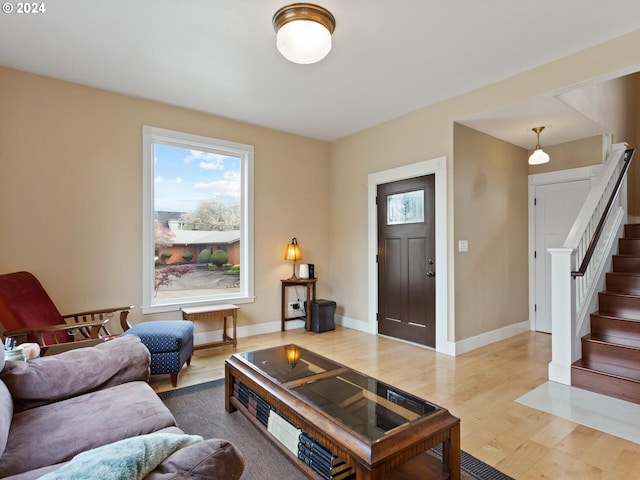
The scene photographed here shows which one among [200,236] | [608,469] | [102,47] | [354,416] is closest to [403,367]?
[608,469]

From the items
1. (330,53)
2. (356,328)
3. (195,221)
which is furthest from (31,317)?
(356,328)

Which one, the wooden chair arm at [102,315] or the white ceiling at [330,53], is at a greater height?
the white ceiling at [330,53]

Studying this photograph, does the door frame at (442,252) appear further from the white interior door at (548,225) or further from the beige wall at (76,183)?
the beige wall at (76,183)

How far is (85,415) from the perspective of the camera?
4.97 ft

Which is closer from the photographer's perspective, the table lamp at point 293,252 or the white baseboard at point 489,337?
the white baseboard at point 489,337

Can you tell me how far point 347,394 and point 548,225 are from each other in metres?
4.31

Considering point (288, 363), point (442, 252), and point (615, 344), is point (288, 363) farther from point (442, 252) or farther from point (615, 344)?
point (615, 344)

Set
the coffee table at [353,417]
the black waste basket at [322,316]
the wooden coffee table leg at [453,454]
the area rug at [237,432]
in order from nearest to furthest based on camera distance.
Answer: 1. the coffee table at [353,417]
2. the wooden coffee table leg at [453,454]
3. the area rug at [237,432]
4. the black waste basket at [322,316]

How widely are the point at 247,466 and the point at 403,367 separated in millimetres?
2007

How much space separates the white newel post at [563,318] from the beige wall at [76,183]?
3989mm

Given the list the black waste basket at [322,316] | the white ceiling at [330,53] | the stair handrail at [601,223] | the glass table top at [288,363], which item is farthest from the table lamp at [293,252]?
the stair handrail at [601,223]

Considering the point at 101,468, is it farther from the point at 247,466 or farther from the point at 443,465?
the point at 443,465

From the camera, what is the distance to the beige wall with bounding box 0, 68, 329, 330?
319 cm

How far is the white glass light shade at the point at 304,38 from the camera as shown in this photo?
2361 millimetres
